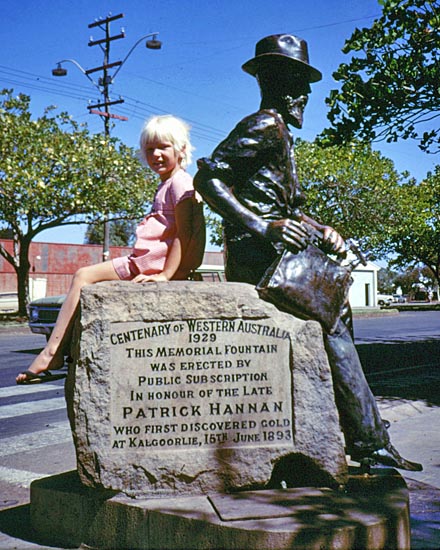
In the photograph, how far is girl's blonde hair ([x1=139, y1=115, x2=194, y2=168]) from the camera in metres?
4.01

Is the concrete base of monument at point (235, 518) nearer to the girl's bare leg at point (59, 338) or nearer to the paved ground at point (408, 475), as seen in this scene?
the paved ground at point (408, 475)

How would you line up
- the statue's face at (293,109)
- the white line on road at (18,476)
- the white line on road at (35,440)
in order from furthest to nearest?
the white line on road at (35,440) → the white line on road at (18,476) → the statue's face at (293,109)

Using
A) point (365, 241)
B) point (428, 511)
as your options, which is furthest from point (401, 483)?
point (365, 241)

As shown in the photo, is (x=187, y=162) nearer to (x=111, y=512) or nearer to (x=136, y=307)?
(x=136, y=307)

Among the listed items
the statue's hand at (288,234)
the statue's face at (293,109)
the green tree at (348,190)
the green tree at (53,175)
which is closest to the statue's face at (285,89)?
the statue's face at (293,109)

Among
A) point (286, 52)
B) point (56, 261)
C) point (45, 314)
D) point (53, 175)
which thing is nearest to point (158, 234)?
point (286, 52)

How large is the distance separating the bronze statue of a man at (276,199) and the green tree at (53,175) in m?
17.2

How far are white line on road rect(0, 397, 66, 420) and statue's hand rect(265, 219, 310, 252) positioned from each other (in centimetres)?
478

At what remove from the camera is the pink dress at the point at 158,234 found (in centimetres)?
393

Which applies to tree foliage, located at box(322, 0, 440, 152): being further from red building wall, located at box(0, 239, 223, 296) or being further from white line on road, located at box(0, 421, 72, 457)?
red building wall, located at box(0, 239, 223, 296)

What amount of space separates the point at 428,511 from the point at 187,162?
7.80ft

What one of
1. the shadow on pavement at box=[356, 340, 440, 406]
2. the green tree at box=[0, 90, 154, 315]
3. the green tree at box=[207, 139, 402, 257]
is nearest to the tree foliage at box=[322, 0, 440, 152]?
the shadow on pavement at box=[356, 340, 440, 406]

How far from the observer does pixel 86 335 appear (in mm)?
3434

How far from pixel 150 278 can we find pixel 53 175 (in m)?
18.4
